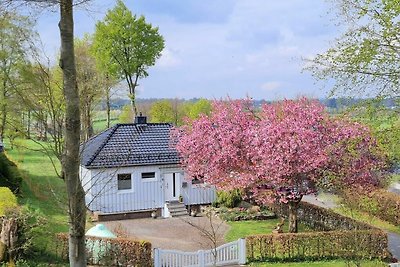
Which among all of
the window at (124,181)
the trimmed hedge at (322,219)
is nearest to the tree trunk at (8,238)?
the window at (124,181)

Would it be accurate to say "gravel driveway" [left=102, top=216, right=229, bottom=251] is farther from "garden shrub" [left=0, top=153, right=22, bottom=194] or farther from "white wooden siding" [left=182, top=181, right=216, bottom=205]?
"garden shrub" [left=0, top=153, right=22, bottom=194]

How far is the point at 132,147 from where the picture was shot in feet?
79.5

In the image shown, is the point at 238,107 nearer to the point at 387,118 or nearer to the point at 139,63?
the point at 387,118

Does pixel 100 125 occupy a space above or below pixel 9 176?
above

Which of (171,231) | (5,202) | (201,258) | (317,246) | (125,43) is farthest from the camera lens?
(125,43)

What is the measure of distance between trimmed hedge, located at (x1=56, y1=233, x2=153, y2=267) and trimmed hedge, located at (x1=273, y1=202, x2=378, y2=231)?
8.52 meters

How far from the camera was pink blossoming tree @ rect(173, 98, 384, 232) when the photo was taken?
723 inches

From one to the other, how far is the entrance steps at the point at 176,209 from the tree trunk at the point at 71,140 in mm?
18727

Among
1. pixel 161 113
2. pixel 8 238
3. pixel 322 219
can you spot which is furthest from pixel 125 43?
pixel 8 238

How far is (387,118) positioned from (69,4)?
7.97 meters

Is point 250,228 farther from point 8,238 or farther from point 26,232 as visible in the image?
point 8,238

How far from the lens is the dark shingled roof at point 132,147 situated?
2311cm

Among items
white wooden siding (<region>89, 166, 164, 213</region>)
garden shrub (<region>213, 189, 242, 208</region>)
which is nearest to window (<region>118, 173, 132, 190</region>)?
white wooden siding (<region>89, 166, 164, 213</region>)

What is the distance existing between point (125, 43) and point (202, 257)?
1035 inches
